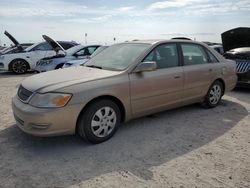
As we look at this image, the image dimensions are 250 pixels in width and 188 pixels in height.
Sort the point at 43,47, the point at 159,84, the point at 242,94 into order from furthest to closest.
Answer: the point at 43,47 < the point at 242,94 < the point at 159,84

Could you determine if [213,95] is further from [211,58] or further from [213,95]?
[211,58]

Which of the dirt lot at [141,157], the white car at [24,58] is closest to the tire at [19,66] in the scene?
the white car at [24,58]

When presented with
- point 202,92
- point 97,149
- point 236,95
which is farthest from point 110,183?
point 236,95

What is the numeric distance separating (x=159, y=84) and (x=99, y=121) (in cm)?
129

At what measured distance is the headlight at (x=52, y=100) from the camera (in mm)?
3598

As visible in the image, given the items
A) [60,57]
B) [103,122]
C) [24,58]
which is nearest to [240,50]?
[103,122]

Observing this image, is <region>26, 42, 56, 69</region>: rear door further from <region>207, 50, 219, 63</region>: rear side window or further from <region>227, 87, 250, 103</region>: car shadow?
<region>207, 50, 219, 63</region>: rear side window

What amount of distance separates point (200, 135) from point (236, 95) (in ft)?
11.1

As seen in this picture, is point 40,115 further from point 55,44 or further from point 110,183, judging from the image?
point 55,44

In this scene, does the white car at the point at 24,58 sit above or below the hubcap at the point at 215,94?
above

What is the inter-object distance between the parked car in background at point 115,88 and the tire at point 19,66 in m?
7.95

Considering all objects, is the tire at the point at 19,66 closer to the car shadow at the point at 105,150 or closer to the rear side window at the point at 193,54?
the car shadow at the point at 105,150

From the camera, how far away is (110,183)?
3016 mm

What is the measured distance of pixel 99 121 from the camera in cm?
397
